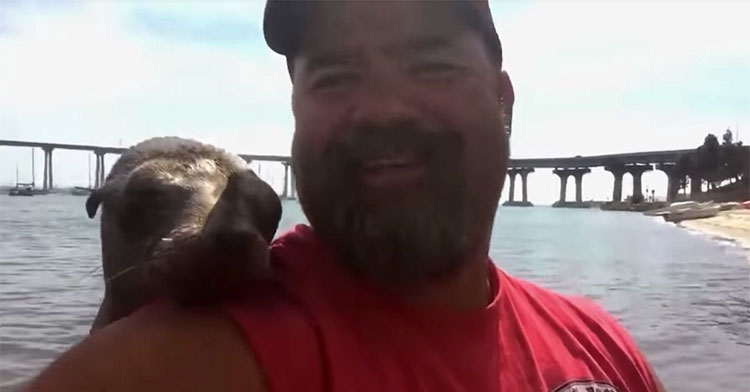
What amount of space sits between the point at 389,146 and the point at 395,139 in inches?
0.9

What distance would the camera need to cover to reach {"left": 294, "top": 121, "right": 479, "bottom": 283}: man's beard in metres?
2.19

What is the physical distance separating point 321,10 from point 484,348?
98 cm

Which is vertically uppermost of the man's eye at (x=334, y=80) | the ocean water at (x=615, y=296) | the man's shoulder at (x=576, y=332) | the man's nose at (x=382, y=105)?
the man's eye at (x=334, y=80)

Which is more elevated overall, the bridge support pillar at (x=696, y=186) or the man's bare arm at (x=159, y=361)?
the man's bare arm at (x=159, y=361)

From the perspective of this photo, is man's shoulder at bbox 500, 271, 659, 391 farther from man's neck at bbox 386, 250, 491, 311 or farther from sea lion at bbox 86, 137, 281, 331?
sea lion at bbox 86, 137, 281, 331

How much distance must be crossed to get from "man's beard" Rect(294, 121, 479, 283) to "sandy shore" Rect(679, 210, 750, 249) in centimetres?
3288

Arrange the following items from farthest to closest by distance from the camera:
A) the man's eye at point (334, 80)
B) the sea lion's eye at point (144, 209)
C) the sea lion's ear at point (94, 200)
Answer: the sea lion's ear at point (94, 200) → the sea lion's eye at point (144, 209) → the man's eye at point (334, 80)

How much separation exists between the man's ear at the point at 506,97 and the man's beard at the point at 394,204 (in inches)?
15.9

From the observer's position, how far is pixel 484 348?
2.30 meters

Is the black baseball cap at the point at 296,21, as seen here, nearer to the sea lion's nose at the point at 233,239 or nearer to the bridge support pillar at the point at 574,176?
the sea lion's nose at the point at 233,239

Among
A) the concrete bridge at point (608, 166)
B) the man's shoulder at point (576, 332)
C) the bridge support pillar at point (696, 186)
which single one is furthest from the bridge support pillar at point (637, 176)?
the man's shoulder at point (576, 332)

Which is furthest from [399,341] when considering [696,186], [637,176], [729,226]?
[637,176]

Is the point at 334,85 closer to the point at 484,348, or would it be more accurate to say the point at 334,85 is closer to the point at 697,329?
the point at 484,348

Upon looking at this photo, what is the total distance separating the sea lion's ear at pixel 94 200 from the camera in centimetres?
328
